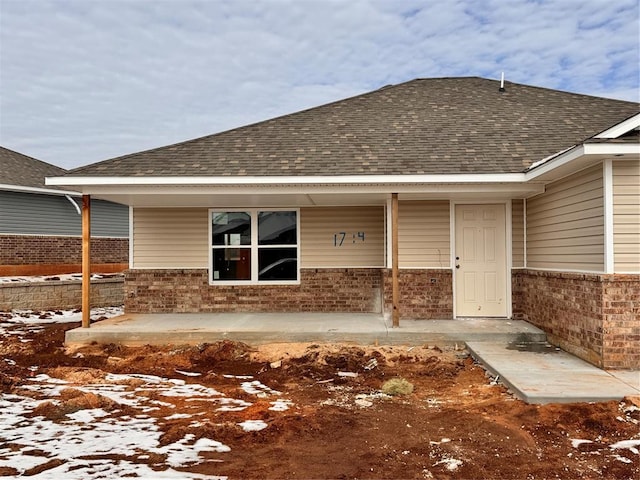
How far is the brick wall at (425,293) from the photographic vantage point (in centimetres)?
985

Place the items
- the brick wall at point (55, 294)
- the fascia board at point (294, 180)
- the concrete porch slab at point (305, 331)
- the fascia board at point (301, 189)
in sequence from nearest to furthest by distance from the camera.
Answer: the concrete porch slab at point (305, 331) < the fascia board at point (294, 180) < the fascia board at point (301, 189) < the brick wall at point (55, 294)

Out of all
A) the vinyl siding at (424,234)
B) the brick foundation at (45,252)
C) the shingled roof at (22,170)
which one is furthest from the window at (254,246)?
the brick foundation at (45,252)

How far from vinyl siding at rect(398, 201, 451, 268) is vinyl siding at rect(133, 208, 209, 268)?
14.3ft

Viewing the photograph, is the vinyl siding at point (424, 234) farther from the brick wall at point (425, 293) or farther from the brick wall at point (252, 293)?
the brick wall at point (252, 293)

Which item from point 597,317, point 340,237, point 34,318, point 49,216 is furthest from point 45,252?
point 597,317

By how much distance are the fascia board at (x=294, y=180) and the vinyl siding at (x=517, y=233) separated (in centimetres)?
145

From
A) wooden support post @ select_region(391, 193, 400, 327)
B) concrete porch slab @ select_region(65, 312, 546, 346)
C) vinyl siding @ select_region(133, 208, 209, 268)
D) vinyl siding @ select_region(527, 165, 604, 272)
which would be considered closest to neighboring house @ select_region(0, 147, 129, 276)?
vinyl siding @ select_region(133, 208, 209, 268)

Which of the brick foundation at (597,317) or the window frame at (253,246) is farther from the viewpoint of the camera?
the window frame at (253,246)

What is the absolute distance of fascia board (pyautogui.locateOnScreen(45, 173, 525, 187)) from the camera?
8.52m

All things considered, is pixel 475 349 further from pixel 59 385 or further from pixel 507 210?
pixel 59 385

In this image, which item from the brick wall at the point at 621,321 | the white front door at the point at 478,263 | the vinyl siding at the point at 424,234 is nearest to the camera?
the brick wall at the point at 621,321

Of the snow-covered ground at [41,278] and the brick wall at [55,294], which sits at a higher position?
the snow-covered ground at [41,278]

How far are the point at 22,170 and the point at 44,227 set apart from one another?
2786mm

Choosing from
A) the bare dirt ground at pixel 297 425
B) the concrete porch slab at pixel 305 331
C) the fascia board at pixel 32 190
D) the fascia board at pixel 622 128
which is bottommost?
the bare dirt ground at pixel 297 425
